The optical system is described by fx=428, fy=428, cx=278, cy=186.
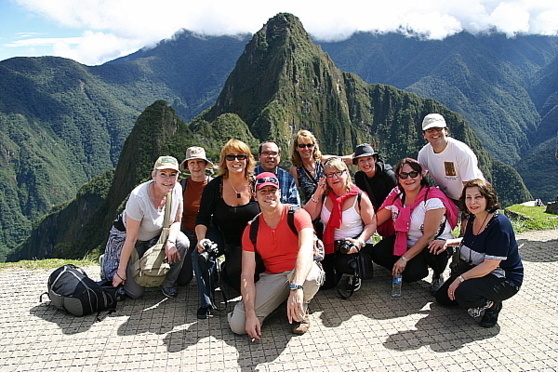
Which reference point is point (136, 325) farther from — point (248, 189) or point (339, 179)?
point (339, 179)

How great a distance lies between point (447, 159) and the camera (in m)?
5.53

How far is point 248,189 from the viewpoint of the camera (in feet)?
16.6

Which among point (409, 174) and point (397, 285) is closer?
point (409, 174)

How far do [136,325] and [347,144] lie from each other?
A: 120 meters

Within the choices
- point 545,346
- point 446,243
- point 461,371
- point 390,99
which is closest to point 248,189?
point 446,243

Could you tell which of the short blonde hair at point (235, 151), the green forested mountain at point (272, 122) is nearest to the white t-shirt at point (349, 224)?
the short blonde hair at point (235, 151)

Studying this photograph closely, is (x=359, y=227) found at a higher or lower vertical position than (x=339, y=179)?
lower

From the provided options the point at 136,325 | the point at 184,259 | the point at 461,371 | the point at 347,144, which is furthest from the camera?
the point at 347,144

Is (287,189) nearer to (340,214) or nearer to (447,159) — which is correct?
(340,214)

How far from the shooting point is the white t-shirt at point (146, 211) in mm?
4891

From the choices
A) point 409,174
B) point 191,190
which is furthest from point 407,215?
point 191,190

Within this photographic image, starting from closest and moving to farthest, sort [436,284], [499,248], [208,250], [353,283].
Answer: [499,248] → [208,250] → [353,283] → [436,284]

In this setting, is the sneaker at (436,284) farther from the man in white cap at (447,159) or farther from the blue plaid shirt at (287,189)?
the blue plaid shirt at (287,189)

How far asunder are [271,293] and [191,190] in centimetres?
220
